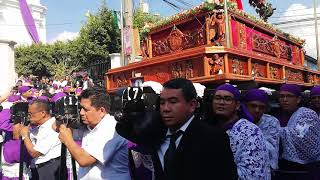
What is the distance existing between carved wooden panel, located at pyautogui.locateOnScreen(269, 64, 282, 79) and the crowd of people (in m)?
0.96

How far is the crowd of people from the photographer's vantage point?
7.50ft

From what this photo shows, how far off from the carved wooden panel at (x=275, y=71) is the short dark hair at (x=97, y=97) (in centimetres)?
321

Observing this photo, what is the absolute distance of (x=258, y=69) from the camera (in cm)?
555

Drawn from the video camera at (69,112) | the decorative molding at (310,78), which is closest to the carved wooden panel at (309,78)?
the decorative molding at (310,78)

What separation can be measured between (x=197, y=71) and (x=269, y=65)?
1386 millimetres

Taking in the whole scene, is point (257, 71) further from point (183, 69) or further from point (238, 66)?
point (183, 69)

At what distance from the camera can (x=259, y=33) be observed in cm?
699

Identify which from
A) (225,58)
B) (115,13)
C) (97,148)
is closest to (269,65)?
(225,58)

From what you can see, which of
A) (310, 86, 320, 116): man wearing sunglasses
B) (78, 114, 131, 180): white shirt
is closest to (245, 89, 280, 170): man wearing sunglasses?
(78, 114, 131, 180): white shirt

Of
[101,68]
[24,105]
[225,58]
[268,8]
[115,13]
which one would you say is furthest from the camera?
[101,68]

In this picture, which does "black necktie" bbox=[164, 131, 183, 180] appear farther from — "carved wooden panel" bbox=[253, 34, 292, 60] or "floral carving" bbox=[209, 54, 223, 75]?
"carved wooden panel" bbox=[253, 34, 292, 60]

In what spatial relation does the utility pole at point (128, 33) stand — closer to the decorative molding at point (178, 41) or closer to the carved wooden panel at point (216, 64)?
the decorative molding at point (178, 41)

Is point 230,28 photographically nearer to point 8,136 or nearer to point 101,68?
point 8,136

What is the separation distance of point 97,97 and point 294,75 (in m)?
4.62
